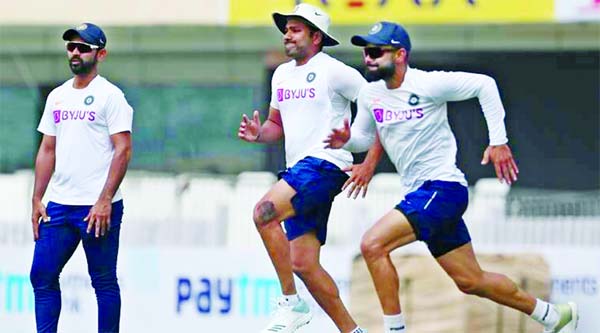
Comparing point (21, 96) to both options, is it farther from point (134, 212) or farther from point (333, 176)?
point (333, 176)

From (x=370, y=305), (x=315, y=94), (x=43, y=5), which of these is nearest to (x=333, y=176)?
(x=315, y=94)

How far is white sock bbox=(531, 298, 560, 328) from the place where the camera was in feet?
32.3

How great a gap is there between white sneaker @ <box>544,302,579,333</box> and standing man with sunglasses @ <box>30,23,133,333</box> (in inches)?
106

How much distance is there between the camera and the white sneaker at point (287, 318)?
970cm

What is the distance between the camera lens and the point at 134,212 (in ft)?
43.0

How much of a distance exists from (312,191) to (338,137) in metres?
0.45

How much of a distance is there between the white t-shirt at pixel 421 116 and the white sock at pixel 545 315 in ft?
3.20

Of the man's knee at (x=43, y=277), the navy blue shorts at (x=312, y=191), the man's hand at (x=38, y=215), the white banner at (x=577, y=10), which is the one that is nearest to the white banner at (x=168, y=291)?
the navy blue shorts at (x=312, y=191)

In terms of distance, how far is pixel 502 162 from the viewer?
9.02 metres

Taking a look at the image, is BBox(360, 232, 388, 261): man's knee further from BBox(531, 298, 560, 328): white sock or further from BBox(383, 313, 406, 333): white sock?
BBox(531, 298, 560, 328): white sock

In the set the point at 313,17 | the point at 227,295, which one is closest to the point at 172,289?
the point at 227,295

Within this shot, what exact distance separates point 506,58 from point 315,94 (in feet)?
34.6

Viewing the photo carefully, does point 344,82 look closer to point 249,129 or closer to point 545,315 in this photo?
point 249,129

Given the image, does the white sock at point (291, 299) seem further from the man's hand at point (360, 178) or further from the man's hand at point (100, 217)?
the man's hand at point (100, 217)
